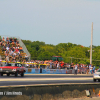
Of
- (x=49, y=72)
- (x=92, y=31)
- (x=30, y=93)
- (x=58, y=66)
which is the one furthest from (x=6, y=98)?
(x=92, y=31)

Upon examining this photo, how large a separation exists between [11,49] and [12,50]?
36 centimetres

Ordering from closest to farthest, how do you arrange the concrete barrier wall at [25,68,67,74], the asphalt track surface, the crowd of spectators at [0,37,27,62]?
1. the asphalt track surface
2. the concrete barrier wall at [25,68,67,74]
3. the crowd of spectators at [0,37,27,62]

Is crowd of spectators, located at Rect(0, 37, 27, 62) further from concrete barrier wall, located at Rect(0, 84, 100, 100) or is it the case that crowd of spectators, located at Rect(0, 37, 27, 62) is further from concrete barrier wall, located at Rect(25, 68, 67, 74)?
concrete barrier wall, located at Rect(0, 84, 100, 100)

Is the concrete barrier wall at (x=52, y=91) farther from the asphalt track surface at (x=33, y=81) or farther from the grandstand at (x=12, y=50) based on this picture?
the grandstand at (x=12, y=50)

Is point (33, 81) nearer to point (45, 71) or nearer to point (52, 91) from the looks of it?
point (52, 91)

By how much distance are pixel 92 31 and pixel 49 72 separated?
18407mm

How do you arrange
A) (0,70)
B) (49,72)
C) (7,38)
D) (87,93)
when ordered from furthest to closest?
(7,38) < (49,72) < (0,70) < (87,93)

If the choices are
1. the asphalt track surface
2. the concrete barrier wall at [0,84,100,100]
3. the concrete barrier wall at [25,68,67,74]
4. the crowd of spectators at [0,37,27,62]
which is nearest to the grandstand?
the crowd of spectators at [0,37,27,62]

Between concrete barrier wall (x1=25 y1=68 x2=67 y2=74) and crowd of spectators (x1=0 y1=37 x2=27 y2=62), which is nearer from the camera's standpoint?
concrete barrier wall (x1=25 y1=68 x2=67 y2=74)

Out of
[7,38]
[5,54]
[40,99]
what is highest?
[7,38]

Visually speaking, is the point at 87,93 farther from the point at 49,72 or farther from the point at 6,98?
the point at 49,72

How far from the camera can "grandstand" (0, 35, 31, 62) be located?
4214 cm

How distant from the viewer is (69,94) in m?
13.3

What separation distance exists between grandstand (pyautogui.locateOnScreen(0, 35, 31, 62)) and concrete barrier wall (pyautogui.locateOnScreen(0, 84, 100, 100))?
27876 millimetres
